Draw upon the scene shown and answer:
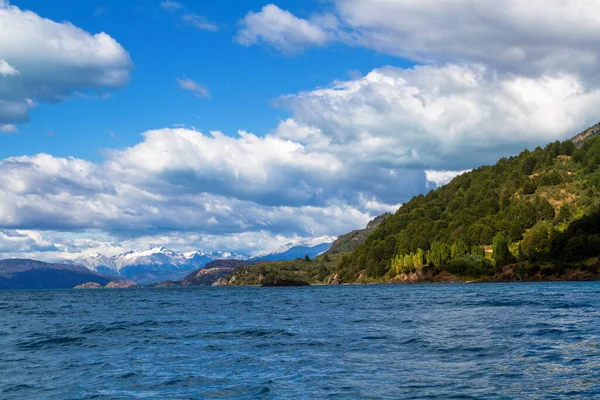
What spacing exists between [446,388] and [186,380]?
15557 mm

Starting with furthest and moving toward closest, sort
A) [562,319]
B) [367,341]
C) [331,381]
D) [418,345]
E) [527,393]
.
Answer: [562,319]
[367,341]
[418,345]
[331,381]
[527,393]

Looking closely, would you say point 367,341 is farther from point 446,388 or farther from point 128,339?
point 128,339

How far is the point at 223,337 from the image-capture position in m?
56.8

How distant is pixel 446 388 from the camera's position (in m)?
29.5

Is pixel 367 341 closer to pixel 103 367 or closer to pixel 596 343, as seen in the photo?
pixel 596 343

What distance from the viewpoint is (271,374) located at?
117 ft

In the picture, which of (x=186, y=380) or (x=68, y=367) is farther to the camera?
(x=68, y=367)

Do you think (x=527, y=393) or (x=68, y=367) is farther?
(x=68, y=367)

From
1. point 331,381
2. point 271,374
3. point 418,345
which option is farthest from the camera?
point 418,345

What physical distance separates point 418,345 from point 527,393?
18.6 metres

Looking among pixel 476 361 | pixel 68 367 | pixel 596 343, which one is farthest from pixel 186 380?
pixel 596 343

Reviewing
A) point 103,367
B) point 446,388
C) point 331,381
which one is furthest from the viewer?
point 103,367

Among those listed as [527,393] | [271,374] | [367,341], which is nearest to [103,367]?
[271,374]

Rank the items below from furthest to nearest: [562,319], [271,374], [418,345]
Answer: [562,319]
[418,345]
[271,374]
